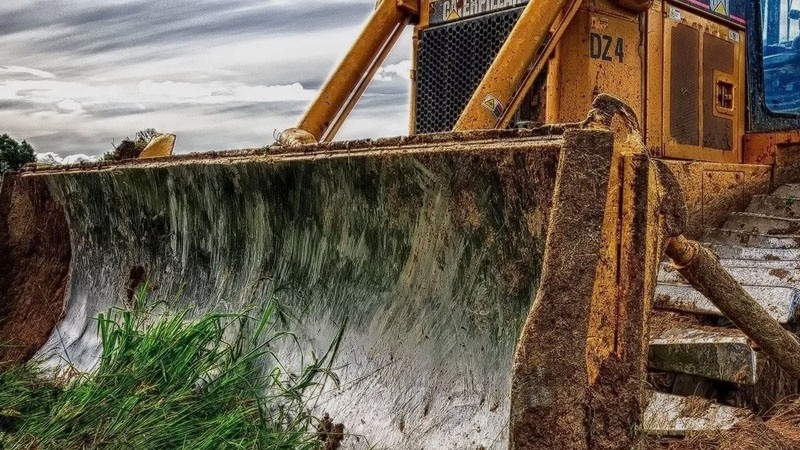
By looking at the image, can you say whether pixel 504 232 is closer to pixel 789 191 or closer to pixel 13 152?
pixel 789 191

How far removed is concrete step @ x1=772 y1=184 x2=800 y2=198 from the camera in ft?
14.6

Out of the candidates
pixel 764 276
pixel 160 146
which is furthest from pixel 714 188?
pixel 160 146

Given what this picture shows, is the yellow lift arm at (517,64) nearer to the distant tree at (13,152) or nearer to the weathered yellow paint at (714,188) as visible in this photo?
the weathered yellow paint at (714,188)

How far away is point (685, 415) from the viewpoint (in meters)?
2.93

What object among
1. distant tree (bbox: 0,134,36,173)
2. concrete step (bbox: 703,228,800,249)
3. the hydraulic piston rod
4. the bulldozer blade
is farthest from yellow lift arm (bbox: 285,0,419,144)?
distant tree (bbox: 0,134,36,173)

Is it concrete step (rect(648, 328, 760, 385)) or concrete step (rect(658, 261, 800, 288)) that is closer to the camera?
concrete step (rect(648, 328, 760, 385))

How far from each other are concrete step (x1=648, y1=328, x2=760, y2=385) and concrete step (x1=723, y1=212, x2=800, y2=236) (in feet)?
3.60

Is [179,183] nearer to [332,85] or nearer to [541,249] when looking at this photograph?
[332,85]

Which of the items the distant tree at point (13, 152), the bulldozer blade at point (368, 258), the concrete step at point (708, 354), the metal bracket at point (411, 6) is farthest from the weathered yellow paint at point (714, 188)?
the distant tree at point (13, 152)

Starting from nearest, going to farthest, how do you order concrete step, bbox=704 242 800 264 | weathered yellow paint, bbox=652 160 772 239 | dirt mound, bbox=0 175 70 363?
concrete step, bbox=704 242 800 264
weathered yellow paint, bbox=652 160 772 239
dirt mound, bbox=0 175 70 363

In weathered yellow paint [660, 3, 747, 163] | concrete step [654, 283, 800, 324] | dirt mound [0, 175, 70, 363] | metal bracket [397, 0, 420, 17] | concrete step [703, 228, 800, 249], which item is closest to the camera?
concrete step [654, 283, 800, 324]

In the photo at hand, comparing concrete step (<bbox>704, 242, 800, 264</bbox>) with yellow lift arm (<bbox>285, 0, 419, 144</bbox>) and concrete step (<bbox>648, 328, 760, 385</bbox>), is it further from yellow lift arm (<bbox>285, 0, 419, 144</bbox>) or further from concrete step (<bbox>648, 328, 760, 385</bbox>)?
yellow lift arm (<bbox>285, 0, 419, 144</bbox>)

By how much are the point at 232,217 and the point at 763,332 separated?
6.41 feet

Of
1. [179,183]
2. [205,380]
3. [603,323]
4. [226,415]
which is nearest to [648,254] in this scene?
[603,323]
